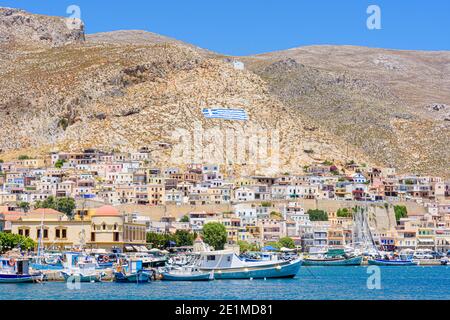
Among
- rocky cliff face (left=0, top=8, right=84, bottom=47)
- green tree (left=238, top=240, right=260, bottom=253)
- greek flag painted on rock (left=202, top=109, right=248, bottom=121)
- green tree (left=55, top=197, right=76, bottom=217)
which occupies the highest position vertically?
rocky cliff face (left=0, top=8, right=84, bottom=47)

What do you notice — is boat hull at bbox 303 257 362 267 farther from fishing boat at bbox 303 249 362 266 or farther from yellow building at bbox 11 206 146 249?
yellow building at bbox 11 206 146 249

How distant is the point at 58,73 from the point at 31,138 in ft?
47.6

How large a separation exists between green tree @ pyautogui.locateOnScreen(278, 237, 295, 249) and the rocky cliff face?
88183 mm

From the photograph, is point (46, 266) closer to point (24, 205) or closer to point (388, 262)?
point (388, 262)

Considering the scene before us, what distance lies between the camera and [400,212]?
113250 mm

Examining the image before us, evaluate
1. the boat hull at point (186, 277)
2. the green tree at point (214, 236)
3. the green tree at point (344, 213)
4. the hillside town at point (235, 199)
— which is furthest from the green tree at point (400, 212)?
the boat hull at point (186, 277)

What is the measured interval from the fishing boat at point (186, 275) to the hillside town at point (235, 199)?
2748cm

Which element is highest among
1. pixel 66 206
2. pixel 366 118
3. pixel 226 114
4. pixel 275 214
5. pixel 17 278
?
pixel 366 118

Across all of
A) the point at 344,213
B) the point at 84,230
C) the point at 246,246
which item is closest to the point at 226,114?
the point at 344,213

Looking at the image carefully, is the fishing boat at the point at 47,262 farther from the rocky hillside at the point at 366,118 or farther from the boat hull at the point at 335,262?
the rocky hillside at the point at 366,118

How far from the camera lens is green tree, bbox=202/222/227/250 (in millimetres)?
86169

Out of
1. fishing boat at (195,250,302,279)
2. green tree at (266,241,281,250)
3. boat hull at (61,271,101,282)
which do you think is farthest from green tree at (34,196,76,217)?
boat hull at (61,271,101,282)

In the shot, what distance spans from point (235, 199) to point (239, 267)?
54365 mm
